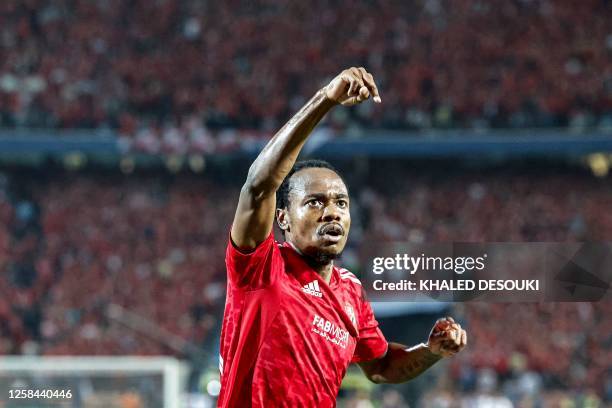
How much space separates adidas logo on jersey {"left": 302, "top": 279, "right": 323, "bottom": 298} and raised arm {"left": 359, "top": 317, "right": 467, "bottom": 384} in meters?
0.59

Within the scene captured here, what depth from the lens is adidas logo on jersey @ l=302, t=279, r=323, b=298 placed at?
3.45 meters

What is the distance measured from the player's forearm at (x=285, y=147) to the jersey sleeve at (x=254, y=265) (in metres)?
0.21

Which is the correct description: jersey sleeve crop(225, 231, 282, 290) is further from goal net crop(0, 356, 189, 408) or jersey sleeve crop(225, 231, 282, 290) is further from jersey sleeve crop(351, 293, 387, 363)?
goal net crop(0, 356, 189, 408)

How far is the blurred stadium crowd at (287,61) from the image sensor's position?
19.7m

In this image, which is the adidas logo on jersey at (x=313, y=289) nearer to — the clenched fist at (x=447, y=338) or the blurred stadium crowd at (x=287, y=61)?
the clenched fist at (x=447, y=338)

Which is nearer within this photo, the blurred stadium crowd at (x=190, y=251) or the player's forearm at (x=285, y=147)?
the player's forearm at (x=285, y=147)

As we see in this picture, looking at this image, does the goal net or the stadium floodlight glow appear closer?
the goal net

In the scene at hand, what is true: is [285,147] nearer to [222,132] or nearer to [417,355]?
[417,355]

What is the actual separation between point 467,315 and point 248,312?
13429mm

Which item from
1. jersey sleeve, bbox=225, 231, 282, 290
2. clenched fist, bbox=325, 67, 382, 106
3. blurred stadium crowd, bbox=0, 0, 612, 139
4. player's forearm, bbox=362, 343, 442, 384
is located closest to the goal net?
player's forearm, bbox=362, 343, 442, 384

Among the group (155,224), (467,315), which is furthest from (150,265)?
(467,315)

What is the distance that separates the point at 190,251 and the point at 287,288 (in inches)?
621

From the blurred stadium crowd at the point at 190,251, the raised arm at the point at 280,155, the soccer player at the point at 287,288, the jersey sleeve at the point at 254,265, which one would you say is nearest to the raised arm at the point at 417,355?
the soccer player at the point at 287,288

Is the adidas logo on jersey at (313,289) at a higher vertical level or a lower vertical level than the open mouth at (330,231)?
lower
